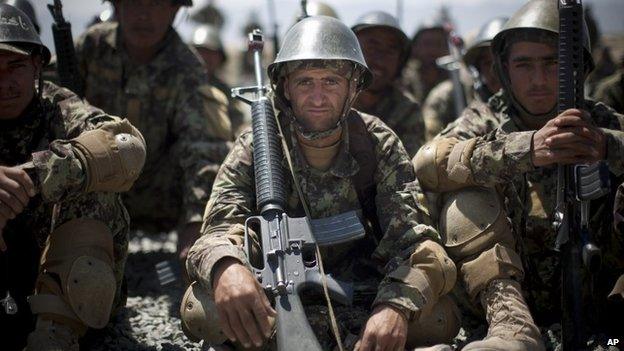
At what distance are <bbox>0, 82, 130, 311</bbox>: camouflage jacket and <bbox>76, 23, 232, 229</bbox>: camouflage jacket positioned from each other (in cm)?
168

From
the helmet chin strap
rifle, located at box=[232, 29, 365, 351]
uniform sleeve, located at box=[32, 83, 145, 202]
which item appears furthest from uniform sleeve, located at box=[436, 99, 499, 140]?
uniform sleeve, located at box=[32, 83, 145, 202]

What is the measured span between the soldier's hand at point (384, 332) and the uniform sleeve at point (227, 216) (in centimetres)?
74

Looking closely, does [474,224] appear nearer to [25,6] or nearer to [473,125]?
[473,125]

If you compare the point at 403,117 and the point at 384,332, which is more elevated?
the point at 403,117

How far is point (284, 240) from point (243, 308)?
18.4 inches

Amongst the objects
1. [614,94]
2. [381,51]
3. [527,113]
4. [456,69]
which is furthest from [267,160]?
[456,69]

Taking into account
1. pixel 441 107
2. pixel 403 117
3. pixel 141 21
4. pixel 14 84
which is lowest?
pixel 441 107

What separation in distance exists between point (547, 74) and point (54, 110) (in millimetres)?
3348

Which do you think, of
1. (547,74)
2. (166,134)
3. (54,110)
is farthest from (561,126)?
(166,134)

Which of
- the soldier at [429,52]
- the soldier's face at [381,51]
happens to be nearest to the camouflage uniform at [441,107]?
the soldier at [429,52]

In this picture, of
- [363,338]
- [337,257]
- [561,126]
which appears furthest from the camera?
[337,257]

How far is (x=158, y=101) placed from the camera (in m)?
6.58

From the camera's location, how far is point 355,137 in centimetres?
451

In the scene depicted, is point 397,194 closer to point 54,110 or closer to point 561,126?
point 561,126
